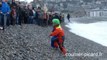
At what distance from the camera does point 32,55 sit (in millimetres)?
12703

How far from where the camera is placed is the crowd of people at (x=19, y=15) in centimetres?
1733

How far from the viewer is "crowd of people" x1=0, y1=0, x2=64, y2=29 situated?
17.3 meters

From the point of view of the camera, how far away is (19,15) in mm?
24047

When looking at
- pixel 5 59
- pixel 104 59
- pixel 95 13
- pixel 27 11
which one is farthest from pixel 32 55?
pixel 95 13

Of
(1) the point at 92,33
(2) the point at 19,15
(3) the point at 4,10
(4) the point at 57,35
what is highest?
(3) the point at 4,10

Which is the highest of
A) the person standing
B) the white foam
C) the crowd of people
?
the person standing

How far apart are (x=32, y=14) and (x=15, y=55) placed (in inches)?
599

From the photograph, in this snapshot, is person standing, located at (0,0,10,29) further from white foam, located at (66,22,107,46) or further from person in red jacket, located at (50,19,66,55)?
white foam, located at (66,22,107,46)

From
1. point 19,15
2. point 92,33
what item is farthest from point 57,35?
point 92,33

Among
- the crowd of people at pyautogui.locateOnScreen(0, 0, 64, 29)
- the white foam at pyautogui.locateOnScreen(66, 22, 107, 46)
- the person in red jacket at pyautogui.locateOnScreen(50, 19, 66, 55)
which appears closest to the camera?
the person in red jacket at pyautogui.locateOnScreen(50, 19, 66, 55)

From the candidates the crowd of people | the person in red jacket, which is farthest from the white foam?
the person in red jacket

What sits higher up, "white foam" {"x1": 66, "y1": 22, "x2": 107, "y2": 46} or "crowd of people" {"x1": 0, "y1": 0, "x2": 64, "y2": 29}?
"crowd of people" {"x1": 0, "y1": 0, "x2": 64, "y2": 29}

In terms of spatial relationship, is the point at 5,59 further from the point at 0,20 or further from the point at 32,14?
the point at 32,14

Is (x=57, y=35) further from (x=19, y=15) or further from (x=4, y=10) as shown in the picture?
(x=19, y=15)
